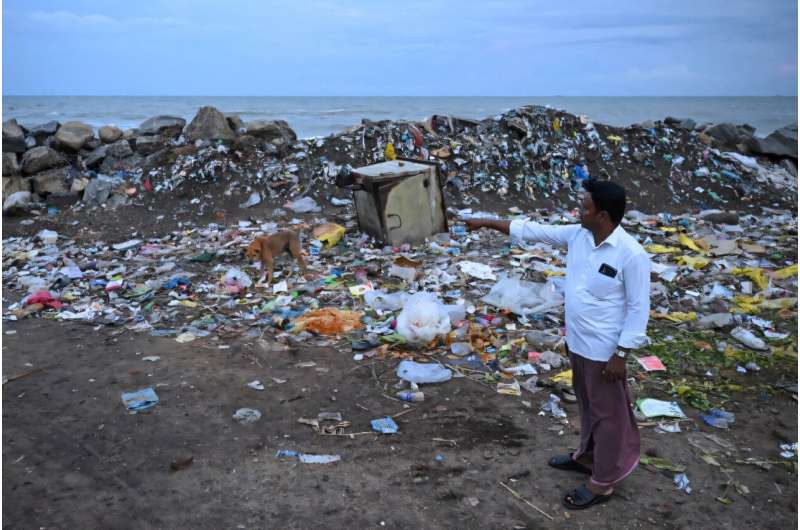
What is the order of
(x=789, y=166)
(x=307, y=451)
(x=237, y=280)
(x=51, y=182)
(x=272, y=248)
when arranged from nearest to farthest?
(x=307, y=451) → (x=237, y=280) → (x=272, y=248) → (x=51, y=182) → (x=789, y=166)

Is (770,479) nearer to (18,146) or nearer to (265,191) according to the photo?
(265,191)

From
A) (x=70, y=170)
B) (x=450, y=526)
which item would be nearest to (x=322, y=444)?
(x=450, y=526)

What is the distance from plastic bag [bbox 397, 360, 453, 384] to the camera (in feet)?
13.2

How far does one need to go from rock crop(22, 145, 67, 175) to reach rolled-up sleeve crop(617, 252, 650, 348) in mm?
10506

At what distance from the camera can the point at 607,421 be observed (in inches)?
103

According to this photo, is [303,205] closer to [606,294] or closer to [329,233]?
[329,233]

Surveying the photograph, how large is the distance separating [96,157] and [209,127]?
205 cm

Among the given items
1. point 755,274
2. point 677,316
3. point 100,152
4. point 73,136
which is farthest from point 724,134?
point 73,136

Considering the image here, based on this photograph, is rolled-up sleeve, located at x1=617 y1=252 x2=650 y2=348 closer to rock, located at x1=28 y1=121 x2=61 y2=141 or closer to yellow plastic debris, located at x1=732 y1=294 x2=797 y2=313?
yellow plastic debris, located at x1=732 y1=294 x2=797 y2=313

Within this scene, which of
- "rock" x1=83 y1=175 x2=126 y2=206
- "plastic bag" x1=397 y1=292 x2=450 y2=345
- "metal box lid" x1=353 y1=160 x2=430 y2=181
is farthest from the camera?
"rock" x1=83 y1=175 x2=126 y2=206

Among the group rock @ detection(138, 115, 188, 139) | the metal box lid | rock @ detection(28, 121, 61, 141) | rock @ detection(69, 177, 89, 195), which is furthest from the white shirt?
rock @ detection(28, 121, 61, 141)

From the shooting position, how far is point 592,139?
10719 mm

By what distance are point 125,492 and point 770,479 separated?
320 centimetres

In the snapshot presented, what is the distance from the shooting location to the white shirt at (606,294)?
7.83ft
